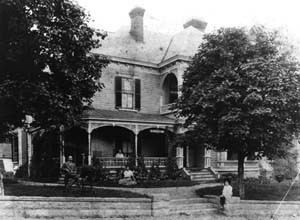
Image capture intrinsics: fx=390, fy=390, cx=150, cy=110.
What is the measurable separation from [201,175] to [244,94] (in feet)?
30.1

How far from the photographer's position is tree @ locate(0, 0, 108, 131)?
1259 centimetres

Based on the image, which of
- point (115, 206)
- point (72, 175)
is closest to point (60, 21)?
point (72, 175)

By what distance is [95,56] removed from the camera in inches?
585

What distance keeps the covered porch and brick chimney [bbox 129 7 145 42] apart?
5950 mm

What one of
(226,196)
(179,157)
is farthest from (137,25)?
(226,196)

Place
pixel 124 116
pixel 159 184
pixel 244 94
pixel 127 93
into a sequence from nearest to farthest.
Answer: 1. pixel 244 94
2. pixel 159 184
3. pixel 124 116
4. pixel 127 93

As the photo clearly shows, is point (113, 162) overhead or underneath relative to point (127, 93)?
underneath

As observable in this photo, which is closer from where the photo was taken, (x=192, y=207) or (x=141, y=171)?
(x=192, y=207)

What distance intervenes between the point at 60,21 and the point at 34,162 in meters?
12.2

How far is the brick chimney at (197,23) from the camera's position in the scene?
97.5 ft

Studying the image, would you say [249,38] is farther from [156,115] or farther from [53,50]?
[156,115]

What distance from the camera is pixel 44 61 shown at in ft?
43.7

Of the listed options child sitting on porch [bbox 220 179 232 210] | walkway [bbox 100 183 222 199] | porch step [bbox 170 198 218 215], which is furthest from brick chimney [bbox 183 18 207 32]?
child sitting on porch [bbox 220 179 232 210]

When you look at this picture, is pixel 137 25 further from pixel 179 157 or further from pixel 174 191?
pixel 174 191
